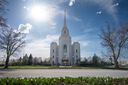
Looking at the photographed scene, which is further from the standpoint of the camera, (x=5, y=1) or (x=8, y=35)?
(x=8, y=35)

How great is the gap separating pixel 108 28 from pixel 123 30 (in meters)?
4.11

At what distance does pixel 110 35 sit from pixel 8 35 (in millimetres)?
30911

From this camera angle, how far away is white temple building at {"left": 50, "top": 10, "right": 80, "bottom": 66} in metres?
58.4

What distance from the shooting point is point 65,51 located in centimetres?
5966

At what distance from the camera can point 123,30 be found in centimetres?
2652

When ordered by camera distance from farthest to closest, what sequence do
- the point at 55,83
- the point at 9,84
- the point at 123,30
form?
the point at 123,30 → the point at 55,83 → the point at 9,84

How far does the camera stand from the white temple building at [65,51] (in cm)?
5841

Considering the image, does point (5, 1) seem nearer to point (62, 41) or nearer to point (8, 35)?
point (8, 35)

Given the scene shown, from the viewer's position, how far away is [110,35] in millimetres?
28484

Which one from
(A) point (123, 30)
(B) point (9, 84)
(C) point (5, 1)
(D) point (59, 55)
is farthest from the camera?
(D) point (59, 55)

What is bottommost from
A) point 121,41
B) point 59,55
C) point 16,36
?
point 59,55

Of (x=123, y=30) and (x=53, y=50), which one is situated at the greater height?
(x=123, y=30)

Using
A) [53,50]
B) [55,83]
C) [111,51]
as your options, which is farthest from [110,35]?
[53,50]

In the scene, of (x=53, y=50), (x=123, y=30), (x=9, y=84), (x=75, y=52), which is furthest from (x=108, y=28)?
(x=53, y=50)
